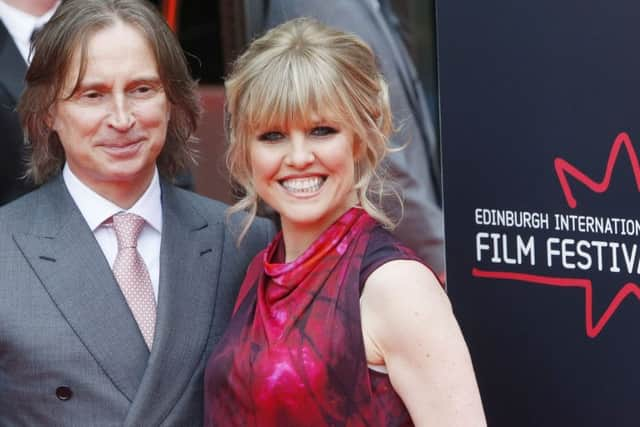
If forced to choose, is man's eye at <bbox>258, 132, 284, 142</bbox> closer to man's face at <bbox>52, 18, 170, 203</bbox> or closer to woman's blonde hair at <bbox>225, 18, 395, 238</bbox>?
woman's blonde hair at <bbox>225, 18, 395, 238</bbox>

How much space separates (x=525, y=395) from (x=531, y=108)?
619 millimetres

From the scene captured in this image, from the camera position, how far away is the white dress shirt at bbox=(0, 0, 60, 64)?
3365 millimetres

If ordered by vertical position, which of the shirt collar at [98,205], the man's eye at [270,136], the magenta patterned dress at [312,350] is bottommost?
the magenta patterned dress at [312,350]

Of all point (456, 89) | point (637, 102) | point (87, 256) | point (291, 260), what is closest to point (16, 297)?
point (87, 256)

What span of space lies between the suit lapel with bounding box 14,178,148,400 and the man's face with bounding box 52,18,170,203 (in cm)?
12

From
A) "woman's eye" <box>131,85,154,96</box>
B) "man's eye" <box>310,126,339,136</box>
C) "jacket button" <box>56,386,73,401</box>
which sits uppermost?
"woman's eye" <box>131,85,154,96</box>

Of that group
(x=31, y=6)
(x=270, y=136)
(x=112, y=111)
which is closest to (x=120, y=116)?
(x=112, y=111)

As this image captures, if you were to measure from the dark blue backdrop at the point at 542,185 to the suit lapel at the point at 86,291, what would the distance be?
761 mm

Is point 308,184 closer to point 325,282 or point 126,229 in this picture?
point 325,282

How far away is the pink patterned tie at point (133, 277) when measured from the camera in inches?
103

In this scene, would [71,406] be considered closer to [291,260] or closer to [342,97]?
[291,260]

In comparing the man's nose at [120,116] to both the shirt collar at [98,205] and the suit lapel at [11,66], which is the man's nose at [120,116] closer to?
the shirt collar at [98,205]

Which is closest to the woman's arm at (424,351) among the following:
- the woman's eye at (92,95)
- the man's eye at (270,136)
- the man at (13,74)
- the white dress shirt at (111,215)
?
the man's eye at (270,136)

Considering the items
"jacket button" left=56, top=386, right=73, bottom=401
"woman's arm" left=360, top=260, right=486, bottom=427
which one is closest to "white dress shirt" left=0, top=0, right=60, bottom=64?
"jacket button" left=56, top=386, right=73, bottom=401
